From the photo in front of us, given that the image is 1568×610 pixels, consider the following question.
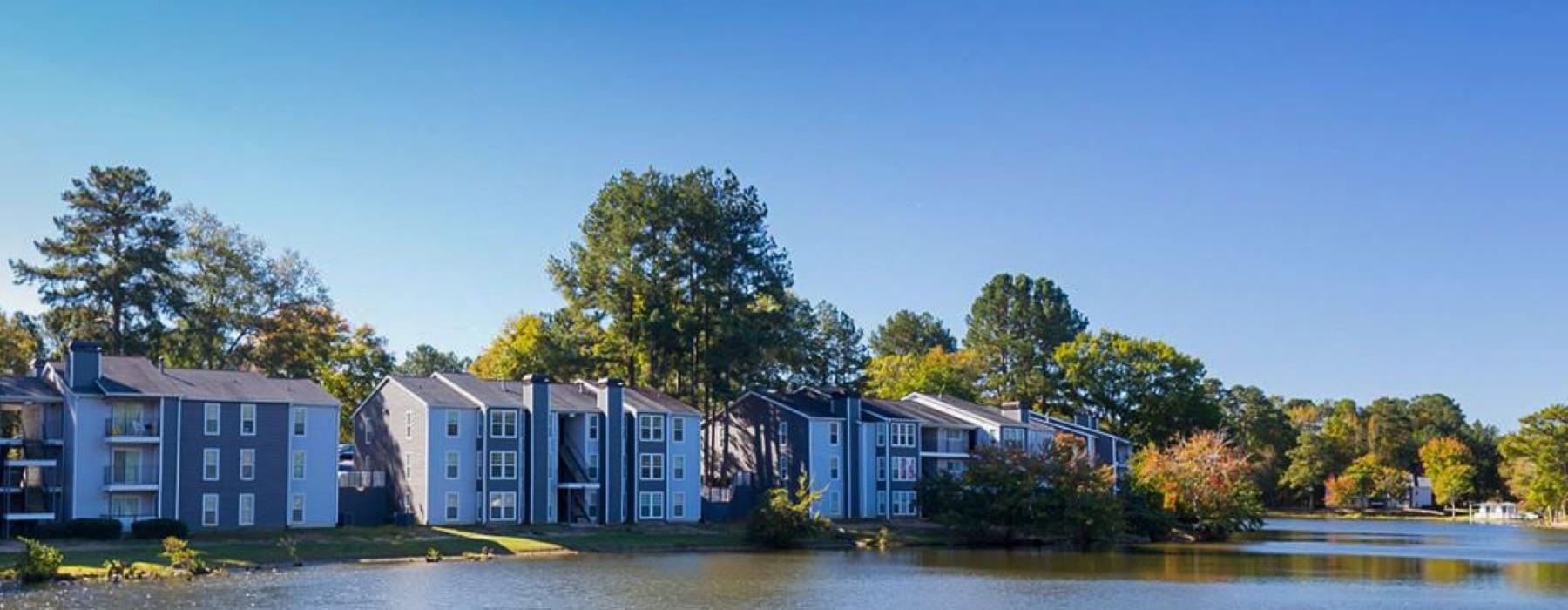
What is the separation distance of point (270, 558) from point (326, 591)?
12.5 meters

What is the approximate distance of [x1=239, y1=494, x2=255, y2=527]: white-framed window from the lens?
6825cm

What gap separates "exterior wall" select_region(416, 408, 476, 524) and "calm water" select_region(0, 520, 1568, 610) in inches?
479

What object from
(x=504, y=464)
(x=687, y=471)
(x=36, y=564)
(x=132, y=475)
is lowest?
(x=36, y=564)

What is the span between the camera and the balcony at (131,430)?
64750 mm

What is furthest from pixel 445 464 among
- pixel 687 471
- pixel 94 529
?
pixel 94 529

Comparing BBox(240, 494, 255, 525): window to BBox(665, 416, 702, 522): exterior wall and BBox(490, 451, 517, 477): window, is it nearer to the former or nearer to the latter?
BBox(490, 451, 517, 477): window

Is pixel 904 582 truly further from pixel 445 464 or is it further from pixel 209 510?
pixel 209 510

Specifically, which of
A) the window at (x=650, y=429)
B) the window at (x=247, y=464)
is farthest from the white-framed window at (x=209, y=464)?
the window at (x=650, y=429)

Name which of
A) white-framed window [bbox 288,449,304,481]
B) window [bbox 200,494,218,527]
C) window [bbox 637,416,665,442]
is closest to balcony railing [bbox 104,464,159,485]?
window [bbox 200,494,218,527]

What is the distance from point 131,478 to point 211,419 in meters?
4.31

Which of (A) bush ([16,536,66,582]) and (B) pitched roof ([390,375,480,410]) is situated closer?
(A) bush ([16,536,66,582])

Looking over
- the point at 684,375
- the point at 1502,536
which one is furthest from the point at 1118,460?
the point at 684,375

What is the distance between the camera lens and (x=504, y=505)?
7694cm

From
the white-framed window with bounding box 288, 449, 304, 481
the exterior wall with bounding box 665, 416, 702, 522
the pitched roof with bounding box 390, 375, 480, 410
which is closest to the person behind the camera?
the white-framed window with bounding box 288, 449, 304, 481
